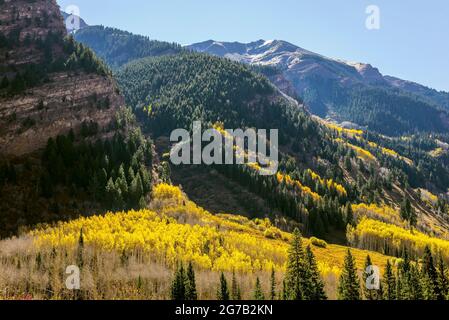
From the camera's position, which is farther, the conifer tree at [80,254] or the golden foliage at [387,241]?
the golden foliage at [387,241]

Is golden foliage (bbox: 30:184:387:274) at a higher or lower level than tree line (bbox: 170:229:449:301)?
higher

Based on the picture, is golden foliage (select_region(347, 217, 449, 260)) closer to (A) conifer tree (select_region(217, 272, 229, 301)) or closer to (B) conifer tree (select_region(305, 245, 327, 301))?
(B) conifer tree (select_region(305, 245, 327, 301))

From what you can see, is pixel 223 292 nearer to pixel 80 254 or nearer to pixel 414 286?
pixel 80 254

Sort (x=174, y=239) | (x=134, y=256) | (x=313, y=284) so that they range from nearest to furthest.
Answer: (x=313, y=284), (x=134, y=256), (x=174, y=239)

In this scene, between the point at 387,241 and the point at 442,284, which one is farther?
the point at 387,241

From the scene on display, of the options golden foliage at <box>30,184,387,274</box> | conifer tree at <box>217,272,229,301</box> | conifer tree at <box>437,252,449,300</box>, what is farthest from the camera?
A: golden foliage at <box>30,184,387,274</box>

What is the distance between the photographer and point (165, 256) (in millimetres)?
100562

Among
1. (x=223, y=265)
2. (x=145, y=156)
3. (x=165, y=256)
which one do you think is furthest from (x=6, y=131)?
(x=223, y=265)

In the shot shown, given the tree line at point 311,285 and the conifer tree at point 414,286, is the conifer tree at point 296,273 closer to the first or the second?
the tree line at point 311,285

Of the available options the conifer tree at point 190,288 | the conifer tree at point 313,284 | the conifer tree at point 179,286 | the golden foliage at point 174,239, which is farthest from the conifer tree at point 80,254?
the conifer tree at point 313,284

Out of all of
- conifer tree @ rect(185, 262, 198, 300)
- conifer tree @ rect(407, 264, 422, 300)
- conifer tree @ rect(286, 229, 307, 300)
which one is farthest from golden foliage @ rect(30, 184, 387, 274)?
conifer tree @ rect(407, 264, 422, 300)

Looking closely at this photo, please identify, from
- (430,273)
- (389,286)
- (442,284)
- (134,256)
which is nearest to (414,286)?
(430,273)
